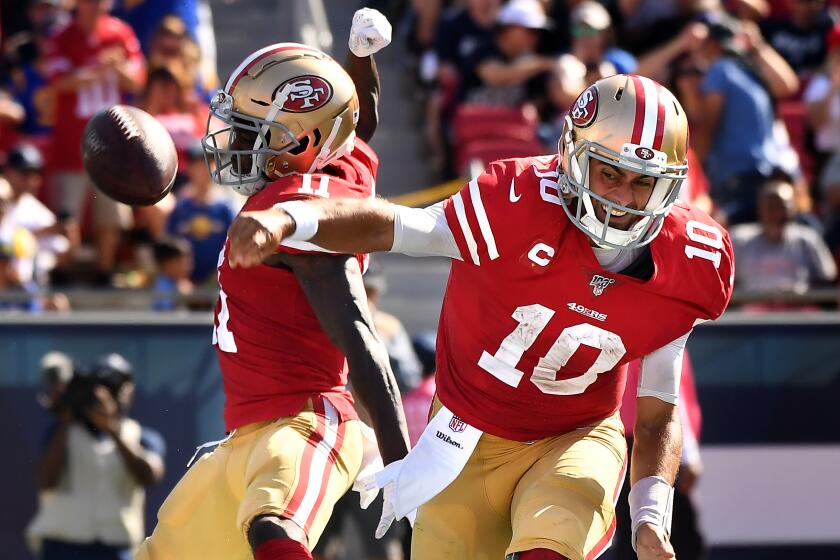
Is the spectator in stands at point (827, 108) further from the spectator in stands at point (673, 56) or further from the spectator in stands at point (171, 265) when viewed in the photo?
the spectator in stands at point (171, 265)

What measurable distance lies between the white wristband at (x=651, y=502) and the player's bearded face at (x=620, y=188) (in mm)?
713

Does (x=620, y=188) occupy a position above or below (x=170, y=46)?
above

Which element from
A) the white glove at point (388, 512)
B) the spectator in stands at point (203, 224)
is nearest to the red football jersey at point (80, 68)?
the spectator in stands at point (203, 224)

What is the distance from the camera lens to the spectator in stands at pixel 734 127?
8.20 meters

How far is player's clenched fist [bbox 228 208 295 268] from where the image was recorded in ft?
10.2

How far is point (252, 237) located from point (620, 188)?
1.14 m

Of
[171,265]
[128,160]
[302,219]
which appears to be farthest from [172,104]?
[302,219]

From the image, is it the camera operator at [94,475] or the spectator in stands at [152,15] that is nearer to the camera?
the camera operator at [94,475]

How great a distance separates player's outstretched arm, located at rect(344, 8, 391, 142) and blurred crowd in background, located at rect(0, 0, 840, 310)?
97.0 inches

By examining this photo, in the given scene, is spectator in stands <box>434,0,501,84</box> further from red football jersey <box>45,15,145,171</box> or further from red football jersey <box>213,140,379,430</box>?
red football jersey <box>213,140,379,430</box>

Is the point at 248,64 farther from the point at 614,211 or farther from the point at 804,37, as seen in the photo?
the point at 804,37

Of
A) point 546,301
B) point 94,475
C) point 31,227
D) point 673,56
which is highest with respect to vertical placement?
point 546,301

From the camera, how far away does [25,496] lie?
6883 mm

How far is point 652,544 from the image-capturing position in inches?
151
